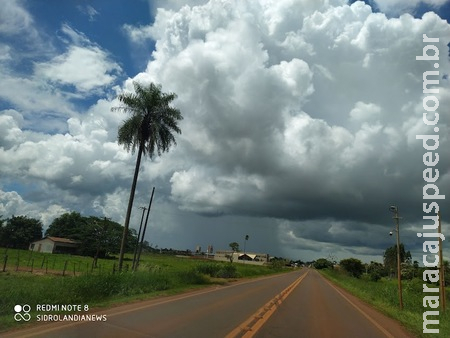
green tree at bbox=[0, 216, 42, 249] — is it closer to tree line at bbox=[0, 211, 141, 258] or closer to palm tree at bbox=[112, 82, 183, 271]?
tree line at bbox=[0, 211, 141, 258]

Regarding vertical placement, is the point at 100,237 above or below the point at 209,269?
above

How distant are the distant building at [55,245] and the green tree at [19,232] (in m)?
7.56

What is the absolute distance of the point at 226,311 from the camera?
536 inches

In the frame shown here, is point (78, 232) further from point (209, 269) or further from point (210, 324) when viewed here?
point (210, 324)

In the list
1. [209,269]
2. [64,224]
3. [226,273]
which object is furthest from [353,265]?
[209,269]

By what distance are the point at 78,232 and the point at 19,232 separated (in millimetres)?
15185

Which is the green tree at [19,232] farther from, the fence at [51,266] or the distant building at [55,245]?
the fence at [51,266]

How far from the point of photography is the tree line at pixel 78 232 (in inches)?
3735

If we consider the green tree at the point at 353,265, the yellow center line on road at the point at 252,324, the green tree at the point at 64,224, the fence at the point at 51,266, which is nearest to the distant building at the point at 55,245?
the green tree at the point at 64,224

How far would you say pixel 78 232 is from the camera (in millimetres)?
107562

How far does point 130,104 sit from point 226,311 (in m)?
19.6

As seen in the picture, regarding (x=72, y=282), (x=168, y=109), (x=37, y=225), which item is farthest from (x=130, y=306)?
(x=37, y=225)

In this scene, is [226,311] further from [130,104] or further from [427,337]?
[130,104]

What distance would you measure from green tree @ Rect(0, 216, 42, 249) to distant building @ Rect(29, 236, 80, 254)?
7.56 meters
